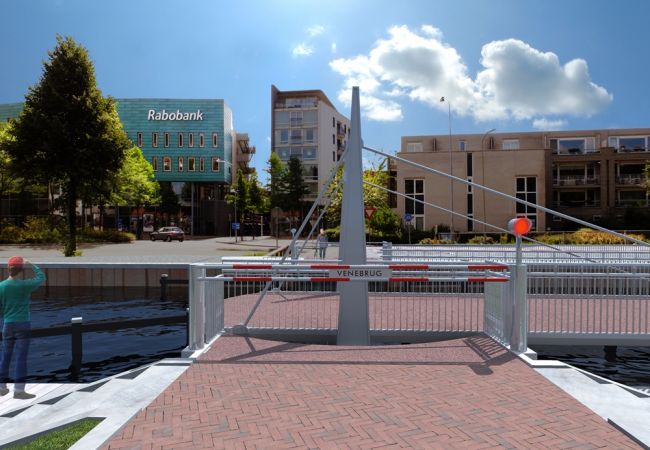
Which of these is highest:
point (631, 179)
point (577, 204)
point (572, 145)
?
point (572, 145)

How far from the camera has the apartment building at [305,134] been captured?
70125mm

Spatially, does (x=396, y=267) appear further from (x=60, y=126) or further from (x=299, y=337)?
(x=60, y=126)

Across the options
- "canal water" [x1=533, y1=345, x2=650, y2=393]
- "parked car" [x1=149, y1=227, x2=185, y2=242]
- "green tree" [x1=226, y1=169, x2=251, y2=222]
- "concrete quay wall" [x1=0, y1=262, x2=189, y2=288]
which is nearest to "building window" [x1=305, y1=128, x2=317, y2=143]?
"green tree" [x1=226, y1=169, x2=251, y2=222]

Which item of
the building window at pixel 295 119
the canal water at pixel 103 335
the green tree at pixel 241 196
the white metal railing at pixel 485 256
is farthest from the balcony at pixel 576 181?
the canal water at pixel 103 335

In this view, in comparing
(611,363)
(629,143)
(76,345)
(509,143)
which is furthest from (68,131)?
(629,143)

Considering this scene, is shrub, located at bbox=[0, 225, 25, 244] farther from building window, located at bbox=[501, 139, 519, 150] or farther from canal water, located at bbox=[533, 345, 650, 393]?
building window, located at bbox=[501, 139, 519, 150]

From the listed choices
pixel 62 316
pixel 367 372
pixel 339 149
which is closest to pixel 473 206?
pixel 339 149

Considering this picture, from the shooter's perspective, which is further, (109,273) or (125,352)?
(109,273)

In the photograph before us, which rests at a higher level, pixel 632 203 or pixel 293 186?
pixel 293 186

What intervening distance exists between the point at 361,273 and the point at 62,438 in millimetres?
4449

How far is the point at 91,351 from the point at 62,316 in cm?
462

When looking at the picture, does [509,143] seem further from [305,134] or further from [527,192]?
[305,134]

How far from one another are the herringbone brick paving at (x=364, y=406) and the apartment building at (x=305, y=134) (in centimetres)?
6263

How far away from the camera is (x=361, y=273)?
7426mm
